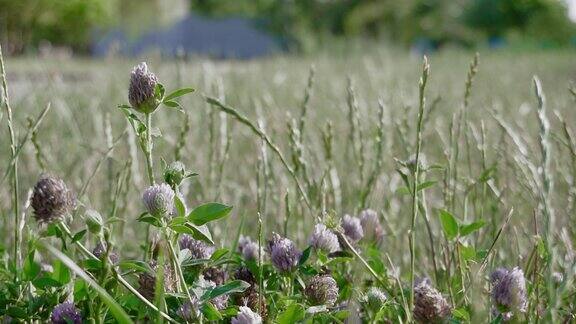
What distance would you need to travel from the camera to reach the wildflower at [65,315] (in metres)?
0.74

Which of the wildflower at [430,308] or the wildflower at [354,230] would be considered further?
the wildflower at [354,230]

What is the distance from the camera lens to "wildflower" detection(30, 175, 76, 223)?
0.74 m

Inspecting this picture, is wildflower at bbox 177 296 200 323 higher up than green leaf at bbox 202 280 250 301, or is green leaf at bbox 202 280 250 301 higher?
green leaf at bbox 202 280 250 301

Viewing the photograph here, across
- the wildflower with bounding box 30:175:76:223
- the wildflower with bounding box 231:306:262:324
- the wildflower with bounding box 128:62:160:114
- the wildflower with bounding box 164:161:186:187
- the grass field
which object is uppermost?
the wildflower with bounding box 128:62:160:114

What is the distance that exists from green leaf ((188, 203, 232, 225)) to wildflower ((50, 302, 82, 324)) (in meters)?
Answer: 0.14

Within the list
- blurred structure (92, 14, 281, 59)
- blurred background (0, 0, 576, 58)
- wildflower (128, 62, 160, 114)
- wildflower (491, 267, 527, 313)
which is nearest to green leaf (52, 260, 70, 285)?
wildflower (128, 62, 160, 114)

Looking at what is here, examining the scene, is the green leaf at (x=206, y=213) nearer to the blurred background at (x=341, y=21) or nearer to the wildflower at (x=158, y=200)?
the wildflower at (x=158, y=200)

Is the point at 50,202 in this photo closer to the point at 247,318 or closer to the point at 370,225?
the point at 247,318

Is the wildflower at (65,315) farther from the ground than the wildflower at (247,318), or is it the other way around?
the wildflower at (247,318)

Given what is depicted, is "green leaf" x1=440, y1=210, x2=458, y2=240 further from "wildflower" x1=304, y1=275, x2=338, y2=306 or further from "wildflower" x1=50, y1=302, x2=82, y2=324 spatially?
"wildflower" x1=50, y1=302, x2=82, y2=324

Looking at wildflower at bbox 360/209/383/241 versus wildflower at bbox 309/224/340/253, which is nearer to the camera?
wildflower at bbox 309/224/340/253

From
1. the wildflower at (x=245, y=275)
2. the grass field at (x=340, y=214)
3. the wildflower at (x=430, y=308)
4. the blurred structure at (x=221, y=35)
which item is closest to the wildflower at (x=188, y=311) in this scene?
the grass field at (x=340, y=214)

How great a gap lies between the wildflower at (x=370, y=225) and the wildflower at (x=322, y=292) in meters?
0.23

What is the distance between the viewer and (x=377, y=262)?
2.97 ft
